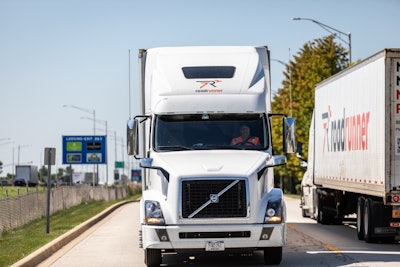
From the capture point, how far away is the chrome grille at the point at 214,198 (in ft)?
55.1

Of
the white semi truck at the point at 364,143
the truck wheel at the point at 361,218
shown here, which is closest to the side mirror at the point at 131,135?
the white semi truck at the point at 364,143

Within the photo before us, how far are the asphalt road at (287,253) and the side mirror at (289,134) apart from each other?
6.96ft

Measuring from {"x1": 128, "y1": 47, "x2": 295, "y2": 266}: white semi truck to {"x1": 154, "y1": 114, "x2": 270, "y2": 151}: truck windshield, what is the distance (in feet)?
0.06

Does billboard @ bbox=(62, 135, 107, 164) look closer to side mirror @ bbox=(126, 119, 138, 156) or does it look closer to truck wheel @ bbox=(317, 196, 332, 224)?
truck wheel @ bbox=(317, 196, 332, 224)

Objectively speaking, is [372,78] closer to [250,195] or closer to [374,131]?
[374,131]

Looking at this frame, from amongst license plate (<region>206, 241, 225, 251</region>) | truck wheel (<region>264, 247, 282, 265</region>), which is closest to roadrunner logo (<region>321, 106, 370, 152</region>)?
truck wheel (<region>264, 247, 282, 265</region>)

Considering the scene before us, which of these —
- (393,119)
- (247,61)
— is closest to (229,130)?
(247,61)

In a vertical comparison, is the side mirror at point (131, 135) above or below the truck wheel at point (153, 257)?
above

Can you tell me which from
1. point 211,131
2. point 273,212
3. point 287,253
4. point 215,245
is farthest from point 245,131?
point 287,253

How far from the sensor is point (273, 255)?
17719 millimetres

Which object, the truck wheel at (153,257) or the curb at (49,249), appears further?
the curb at (49,249)

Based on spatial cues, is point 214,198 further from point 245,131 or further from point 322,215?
point 322,215

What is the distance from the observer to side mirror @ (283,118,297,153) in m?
17.8

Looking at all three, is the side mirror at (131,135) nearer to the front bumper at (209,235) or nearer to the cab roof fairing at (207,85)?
the cab roof fairing at (207,85)
